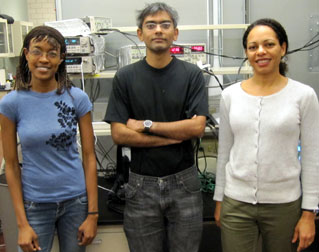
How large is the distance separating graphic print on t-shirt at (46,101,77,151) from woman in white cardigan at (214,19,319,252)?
630 mm

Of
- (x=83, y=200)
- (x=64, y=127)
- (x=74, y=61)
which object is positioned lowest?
(x=83, y=200)

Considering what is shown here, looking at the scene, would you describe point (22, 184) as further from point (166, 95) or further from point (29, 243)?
point (166, 95)

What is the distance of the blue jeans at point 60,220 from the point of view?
1394mm

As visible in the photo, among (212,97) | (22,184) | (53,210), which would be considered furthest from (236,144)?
(212,97)

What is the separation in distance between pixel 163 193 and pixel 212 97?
142 cm

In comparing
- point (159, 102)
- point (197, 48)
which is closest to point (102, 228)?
point (159, 102)

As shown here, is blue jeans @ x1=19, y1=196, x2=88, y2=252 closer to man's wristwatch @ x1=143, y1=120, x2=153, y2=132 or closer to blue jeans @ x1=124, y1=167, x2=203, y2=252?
blue jeans @ x1=124, y1=167, x2=203, y2=252

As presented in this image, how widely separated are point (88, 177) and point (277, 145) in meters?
0.76

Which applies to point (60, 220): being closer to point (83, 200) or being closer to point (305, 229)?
point (83, 200)

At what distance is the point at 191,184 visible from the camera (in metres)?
1.52

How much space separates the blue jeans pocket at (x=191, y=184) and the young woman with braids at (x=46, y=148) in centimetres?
38

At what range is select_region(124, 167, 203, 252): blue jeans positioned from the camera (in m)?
1.49

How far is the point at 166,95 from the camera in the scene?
1.49m

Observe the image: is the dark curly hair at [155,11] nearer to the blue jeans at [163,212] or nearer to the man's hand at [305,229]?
the blue jeans at [163,212]
